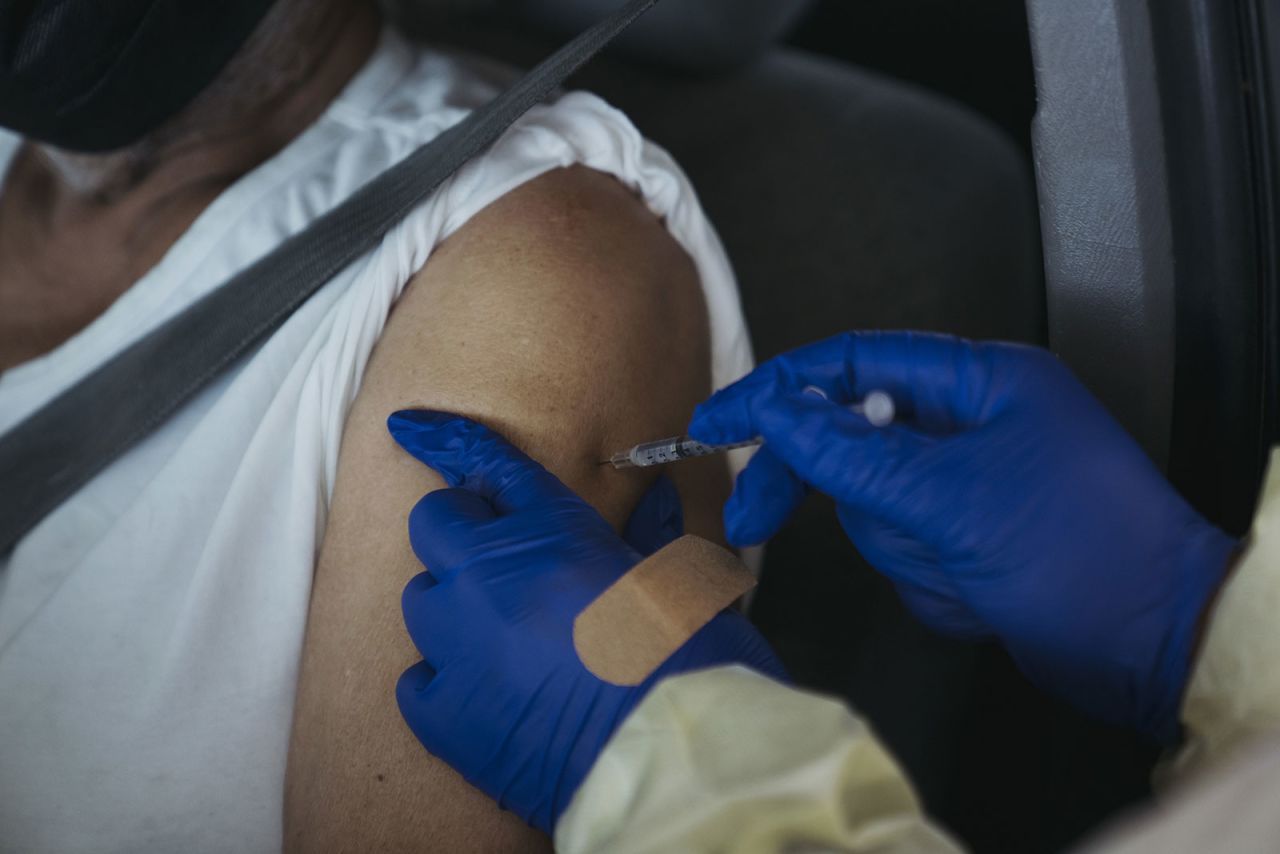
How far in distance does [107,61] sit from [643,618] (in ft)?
2.46

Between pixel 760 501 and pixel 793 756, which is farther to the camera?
pixel 760 501

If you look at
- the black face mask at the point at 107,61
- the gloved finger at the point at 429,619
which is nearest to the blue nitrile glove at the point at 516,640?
the gloved finger at the point at 429,619

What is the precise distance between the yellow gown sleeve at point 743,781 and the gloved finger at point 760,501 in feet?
0.55

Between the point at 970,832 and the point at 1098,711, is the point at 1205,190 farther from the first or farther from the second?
the point at 970,832

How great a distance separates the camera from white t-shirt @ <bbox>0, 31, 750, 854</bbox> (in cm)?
83

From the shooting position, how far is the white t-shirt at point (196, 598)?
828mm

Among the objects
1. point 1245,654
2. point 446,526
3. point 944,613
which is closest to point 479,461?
point 446,526

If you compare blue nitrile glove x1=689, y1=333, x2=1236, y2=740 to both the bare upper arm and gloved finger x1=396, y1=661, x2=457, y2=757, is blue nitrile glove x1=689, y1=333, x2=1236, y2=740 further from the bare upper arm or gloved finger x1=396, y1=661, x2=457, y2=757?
gloved finger x1=396, y1=661, x2=457, y2=757

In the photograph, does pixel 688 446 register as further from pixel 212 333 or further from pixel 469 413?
pixel 212 333

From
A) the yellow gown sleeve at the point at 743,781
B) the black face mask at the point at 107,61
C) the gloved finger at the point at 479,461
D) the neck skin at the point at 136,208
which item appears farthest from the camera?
the neck skin at the point at 136,208

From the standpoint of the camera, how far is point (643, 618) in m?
0.69

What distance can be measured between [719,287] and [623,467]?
10.7 inches

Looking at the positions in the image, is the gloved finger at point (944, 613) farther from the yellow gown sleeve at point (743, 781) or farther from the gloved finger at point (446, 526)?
the gloved finger at point (446, 526)

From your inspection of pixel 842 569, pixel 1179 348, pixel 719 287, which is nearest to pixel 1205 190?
pixel 1179 348
